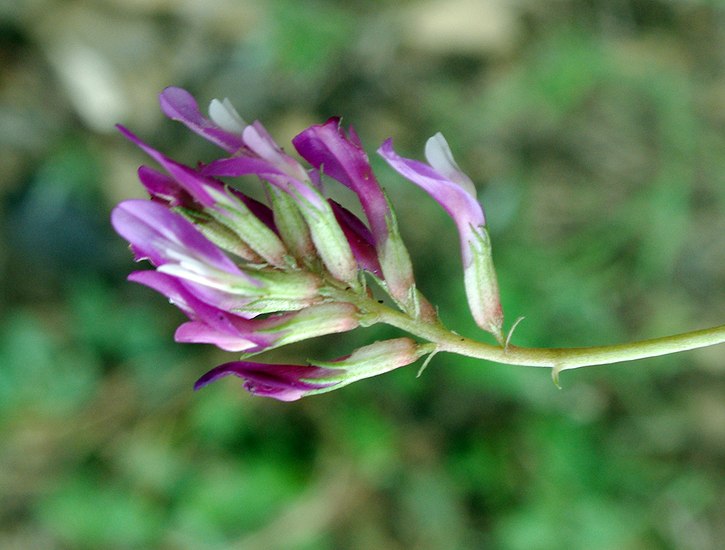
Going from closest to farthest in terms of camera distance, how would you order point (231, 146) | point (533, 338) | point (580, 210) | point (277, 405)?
point (231, 146) → point (533, 338) → point (277, 405) → point (580, 210)

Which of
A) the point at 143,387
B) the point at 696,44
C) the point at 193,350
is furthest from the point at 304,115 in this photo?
A: the point at 696,44

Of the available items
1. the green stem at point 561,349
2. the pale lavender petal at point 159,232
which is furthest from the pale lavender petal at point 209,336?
the green stem at point 561,349

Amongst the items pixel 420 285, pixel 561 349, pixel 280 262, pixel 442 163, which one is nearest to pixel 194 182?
pixel 280 262

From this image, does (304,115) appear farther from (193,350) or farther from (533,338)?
(533,338)

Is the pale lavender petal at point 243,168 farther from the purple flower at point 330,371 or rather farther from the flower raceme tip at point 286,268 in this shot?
the purple flower at point 330,371

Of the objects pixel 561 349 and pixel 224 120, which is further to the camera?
pixel 224 120

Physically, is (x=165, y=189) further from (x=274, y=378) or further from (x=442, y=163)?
(x=442, y=163)

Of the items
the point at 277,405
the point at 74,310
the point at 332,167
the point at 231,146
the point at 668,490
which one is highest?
the point at 231,146
